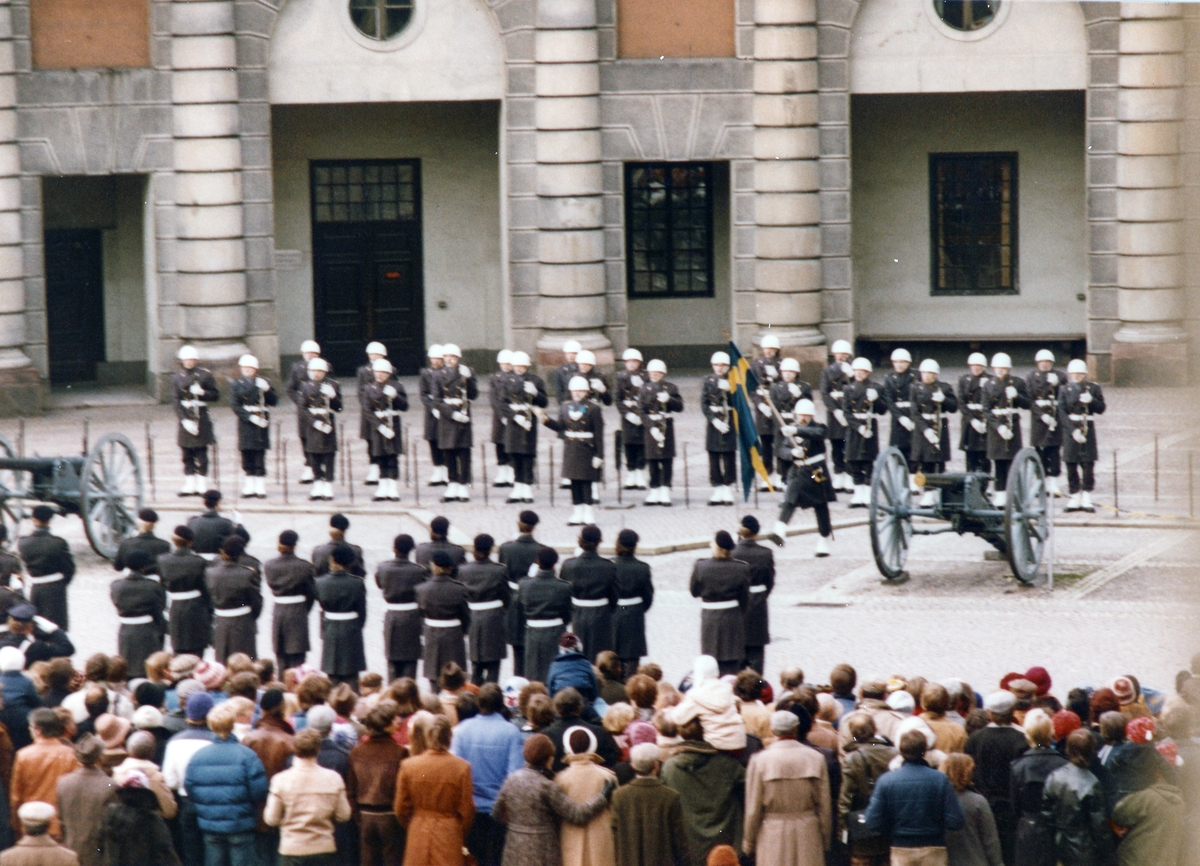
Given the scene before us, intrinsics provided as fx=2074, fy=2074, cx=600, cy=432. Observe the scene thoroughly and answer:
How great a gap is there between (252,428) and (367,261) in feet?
34.5

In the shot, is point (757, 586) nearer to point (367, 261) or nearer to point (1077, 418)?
point (1077, 418)

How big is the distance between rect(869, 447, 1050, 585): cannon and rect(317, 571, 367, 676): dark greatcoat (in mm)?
4905

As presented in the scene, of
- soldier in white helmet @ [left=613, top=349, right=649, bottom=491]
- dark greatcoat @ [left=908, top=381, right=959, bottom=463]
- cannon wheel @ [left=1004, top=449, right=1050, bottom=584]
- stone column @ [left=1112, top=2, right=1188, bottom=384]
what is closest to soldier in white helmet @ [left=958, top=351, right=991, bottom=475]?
dark greatcoat @ [left=908, top=381, right=959, bottom=463]

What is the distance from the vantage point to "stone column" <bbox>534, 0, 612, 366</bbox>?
98.0 ft

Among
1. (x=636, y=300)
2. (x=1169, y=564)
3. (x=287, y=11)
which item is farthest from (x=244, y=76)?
(x=1169, y=564)

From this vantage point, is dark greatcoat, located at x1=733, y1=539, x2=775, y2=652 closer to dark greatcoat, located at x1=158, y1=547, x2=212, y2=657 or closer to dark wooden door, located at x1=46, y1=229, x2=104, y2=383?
dark greatcoat, located at x1=158, y1=547, x2=212, y2=657

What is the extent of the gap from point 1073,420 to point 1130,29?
1019 cm

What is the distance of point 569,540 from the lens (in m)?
20.3

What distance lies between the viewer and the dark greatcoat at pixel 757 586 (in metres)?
15.1

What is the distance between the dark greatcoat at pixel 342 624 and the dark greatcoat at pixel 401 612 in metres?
0.19

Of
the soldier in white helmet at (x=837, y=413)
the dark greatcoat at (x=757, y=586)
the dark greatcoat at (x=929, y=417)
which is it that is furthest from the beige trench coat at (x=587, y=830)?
the soldier in white helmet at (x=837, y=413)

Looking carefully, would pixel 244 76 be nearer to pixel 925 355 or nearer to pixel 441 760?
pixel 925 355

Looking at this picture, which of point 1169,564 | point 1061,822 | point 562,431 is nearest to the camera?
point 1061,822

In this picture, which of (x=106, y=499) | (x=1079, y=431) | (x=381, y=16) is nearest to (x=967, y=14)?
(x=381, y=16)
